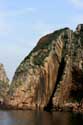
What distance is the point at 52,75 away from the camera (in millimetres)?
185750

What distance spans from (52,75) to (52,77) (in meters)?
0.84

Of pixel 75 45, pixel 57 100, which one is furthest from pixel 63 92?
pixel 75 45

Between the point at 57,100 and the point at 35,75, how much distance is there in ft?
58.3

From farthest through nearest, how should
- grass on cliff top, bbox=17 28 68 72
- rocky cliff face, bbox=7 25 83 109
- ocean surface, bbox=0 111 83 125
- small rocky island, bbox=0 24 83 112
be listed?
1. grass on cliff top, bbox=17 28 68 72
2. rocky cliff face, bbox=7 25 83 109
3. small rocky island, bbox=0 24 83 112
4. ocean surface, bbox=0 111 83 125

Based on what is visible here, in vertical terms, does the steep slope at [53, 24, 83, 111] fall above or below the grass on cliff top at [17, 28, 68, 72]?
below

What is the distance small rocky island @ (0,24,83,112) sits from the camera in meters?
175

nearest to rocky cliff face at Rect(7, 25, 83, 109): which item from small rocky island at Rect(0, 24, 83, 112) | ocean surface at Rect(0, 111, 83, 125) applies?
small rocky island at Rect(0, 24, 83, 112)

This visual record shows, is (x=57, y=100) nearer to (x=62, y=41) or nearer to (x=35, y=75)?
(x=35, y=75)

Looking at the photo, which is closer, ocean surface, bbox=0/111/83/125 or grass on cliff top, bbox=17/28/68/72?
ocean surface, bbox=0/111/83/125

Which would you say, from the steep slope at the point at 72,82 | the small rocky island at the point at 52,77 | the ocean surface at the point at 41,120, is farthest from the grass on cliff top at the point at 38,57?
the ocean surface at the point at 41,120

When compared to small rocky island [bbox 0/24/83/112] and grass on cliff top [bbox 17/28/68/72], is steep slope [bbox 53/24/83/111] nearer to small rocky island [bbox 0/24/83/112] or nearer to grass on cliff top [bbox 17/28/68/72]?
small rocky island [bbox 0/24/83/112]

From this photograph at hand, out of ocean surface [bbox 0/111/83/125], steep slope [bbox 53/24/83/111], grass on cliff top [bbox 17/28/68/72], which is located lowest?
ocean surface [bbox 0/111/83/125]

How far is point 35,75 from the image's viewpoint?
185625 millimetres

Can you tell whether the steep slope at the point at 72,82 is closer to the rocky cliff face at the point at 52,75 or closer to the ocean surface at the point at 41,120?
the rocky cliff face at the point at 52,75
